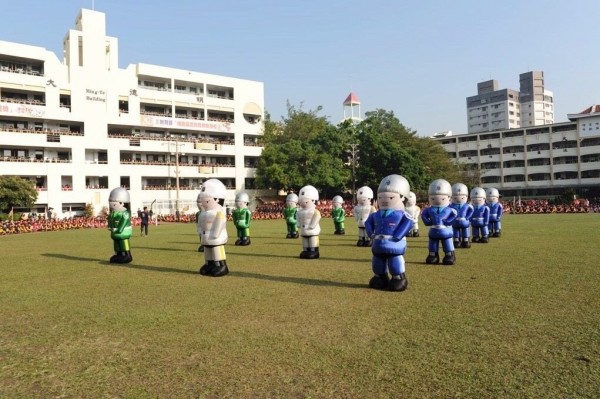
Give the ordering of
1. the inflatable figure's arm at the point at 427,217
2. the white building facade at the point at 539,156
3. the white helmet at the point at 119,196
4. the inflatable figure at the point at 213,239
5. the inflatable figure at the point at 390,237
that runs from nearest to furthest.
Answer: the inflatable figure at the point at 390,237
the inflatable figure at the point at 213,239
the inflatable figure's arm at the point at 427,217
the white helmet at the point at 119,196
the white building facade at the point at 539,156

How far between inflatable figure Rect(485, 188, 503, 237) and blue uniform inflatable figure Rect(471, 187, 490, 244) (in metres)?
1.77

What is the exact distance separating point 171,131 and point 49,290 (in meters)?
40.9

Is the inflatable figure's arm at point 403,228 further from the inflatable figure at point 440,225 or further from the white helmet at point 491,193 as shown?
the white helmet at point 491,193

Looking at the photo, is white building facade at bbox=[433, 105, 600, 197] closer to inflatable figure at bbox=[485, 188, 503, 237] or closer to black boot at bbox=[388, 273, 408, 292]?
inflatable figure at bbox=[485, 188, 503, 237]

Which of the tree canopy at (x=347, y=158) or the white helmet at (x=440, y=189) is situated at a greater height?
the tree canopy at (x=347, y=158)

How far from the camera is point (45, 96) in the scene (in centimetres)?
3997

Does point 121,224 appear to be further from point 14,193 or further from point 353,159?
point 353,159

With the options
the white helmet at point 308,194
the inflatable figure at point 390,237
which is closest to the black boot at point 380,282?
the inflatable figure at point 390,237

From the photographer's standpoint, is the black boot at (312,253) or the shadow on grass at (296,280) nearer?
the shadow on grass at (296,280)

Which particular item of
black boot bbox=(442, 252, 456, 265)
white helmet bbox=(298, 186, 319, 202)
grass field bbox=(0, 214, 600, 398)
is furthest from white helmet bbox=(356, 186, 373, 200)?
grass field bbox=(0, 214, 600, 398)

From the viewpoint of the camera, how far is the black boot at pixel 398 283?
8202 mm

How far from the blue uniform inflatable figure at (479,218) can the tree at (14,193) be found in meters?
32.0

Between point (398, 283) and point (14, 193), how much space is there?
33944 mm

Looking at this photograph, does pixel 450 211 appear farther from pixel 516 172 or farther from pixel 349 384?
pixel 516 172
